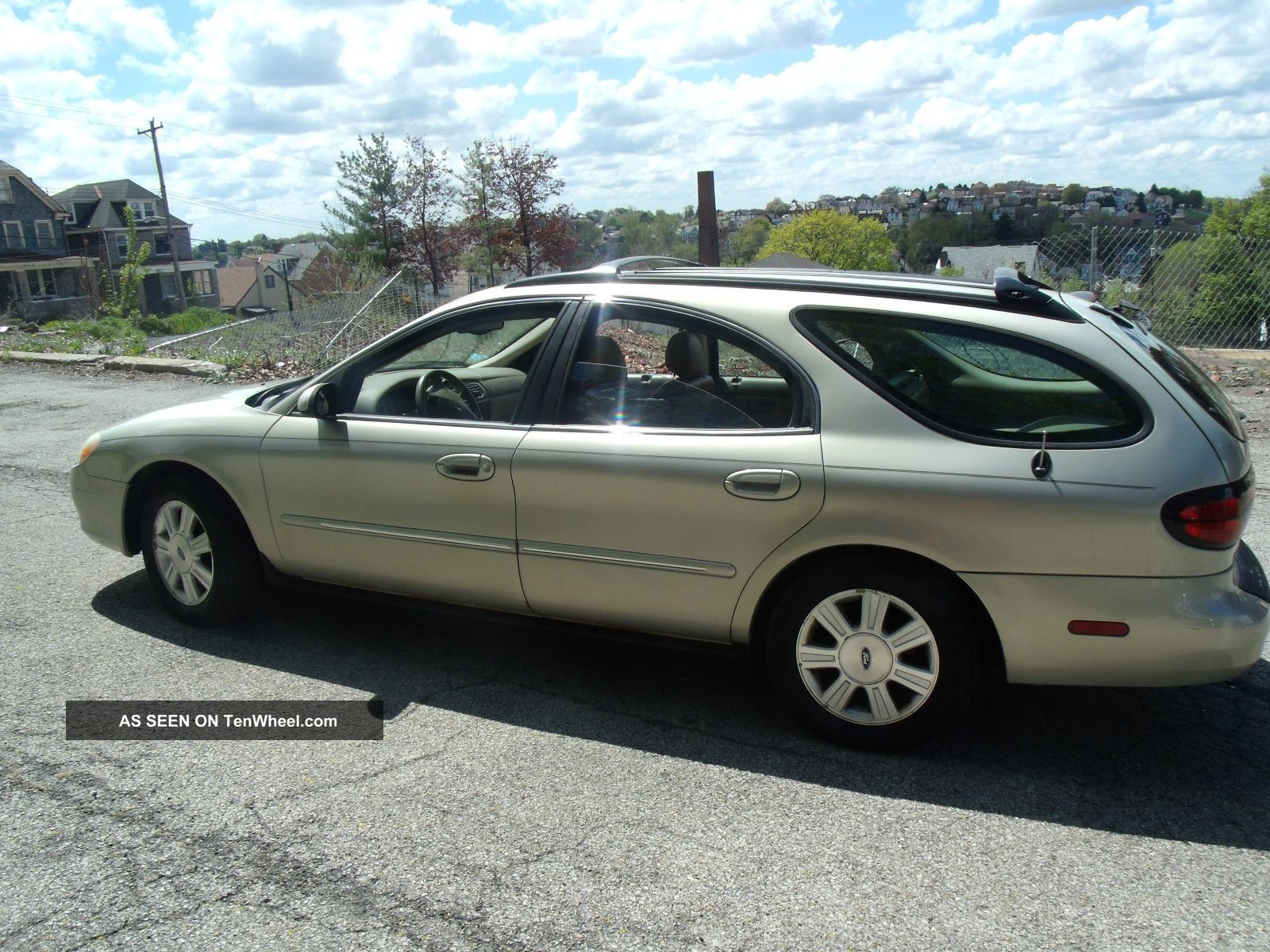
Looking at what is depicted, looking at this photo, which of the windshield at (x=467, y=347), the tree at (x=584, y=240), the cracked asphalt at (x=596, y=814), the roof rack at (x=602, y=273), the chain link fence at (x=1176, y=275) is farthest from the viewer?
the tree at (x=584, y=240)

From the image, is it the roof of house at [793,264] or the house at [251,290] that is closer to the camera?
the roof of house at [793,264]

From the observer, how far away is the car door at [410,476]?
3.99 metres

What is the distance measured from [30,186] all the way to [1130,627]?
72.5 m

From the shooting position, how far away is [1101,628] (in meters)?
3.21

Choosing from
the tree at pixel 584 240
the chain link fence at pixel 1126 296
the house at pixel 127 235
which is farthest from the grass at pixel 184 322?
the chain link fence at pixel 1126 296

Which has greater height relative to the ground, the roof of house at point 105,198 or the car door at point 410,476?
the roof of house at point 105,198

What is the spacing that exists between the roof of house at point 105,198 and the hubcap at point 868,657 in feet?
254

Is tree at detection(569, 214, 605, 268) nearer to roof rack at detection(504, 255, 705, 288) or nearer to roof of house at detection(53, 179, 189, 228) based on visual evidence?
roof rack at detection(504, 255, 705, 288)

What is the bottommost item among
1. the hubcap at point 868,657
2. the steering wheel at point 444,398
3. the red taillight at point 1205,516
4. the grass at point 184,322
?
the grass at point 184,322

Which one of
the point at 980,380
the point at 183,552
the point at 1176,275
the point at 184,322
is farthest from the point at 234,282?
the point at 980,380

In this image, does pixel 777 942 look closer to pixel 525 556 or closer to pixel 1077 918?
pixel 1077 918

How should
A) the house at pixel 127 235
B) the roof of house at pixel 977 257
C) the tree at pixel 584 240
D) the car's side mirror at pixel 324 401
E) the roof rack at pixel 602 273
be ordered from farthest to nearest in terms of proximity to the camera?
1. the house at pixel 127 235
2. the tree at pixel 584 240
3. the roof of house at pixel 977 257
4. the car's side mirror at pixel 324 401
5. the roof rack at pixel 602 273

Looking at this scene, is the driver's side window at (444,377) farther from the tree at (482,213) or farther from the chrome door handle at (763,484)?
the tree at (482,213)

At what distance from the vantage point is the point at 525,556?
3926 mm
